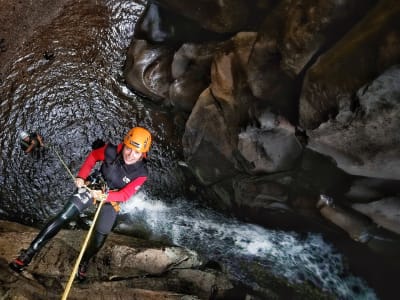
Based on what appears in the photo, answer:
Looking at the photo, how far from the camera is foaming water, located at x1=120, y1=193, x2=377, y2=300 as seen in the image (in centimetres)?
708

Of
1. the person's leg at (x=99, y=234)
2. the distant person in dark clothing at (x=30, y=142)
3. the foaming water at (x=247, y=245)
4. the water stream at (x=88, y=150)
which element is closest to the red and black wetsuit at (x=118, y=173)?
the person's leg at (x=99, y=234)

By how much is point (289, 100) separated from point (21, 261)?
16.8 feet

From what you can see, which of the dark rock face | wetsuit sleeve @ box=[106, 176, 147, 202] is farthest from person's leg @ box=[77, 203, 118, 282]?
the dark rock face

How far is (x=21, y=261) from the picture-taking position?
530 cm

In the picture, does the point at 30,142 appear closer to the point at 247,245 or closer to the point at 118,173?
the point at 118,173

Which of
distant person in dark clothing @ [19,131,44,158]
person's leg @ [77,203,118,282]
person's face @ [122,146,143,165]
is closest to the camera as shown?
person's face @ [122,146,143,165]

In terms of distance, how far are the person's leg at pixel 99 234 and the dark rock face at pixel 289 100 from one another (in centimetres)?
275

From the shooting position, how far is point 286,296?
21.7 feet

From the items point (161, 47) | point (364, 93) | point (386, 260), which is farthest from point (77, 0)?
point (386, 260)

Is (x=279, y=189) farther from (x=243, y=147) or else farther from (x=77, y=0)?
(x=77, y=0)

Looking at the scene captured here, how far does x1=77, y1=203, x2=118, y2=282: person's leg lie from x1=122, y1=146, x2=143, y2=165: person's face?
1.01 metres

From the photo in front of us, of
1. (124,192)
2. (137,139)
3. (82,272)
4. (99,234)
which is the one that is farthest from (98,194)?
(82,272)

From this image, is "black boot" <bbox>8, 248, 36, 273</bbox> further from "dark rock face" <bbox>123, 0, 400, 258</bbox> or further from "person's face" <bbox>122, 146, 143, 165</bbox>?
"dark rock face" <bbox>123, 0, 400, 258</bbox>

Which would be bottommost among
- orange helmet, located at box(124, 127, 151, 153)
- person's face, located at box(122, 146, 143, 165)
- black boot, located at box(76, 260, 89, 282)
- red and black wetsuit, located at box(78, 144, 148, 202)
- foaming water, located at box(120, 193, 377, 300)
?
foaming water, located at box(120, 193, 377, 300)
